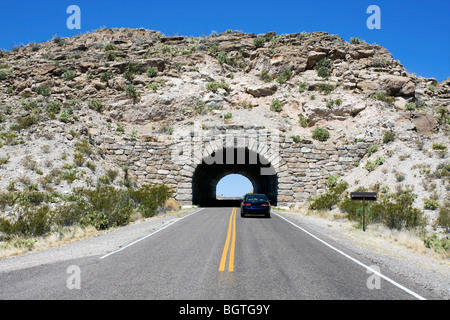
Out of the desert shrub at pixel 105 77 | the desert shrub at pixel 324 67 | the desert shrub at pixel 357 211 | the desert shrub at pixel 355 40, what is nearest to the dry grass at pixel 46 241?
the desert shrub at pixel 357 211

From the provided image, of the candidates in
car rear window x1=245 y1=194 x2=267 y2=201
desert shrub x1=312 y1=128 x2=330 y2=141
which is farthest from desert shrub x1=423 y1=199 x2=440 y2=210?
desert shrub x1=312 y1=128 x2=330 y2=141

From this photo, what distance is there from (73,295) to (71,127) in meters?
24.9

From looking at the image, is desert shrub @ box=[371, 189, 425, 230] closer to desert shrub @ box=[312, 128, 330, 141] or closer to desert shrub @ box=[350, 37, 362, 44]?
desert shrub @ box=[312, 128, 330, 141]

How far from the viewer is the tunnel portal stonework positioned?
2705 centimetres

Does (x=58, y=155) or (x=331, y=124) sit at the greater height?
(x=331, y=124)

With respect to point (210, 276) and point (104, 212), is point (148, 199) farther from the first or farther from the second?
point (210, 276)

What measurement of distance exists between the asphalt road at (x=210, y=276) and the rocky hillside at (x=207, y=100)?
41.1 ft

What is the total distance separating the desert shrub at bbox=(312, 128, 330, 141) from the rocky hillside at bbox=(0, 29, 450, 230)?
2.15ft

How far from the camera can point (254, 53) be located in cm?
4088

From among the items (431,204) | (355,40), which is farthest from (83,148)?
(355,40)

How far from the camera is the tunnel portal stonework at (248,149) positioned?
27.0 metres

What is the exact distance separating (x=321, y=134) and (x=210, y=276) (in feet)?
83.7

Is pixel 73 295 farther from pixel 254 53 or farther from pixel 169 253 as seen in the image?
pixel 254 53
